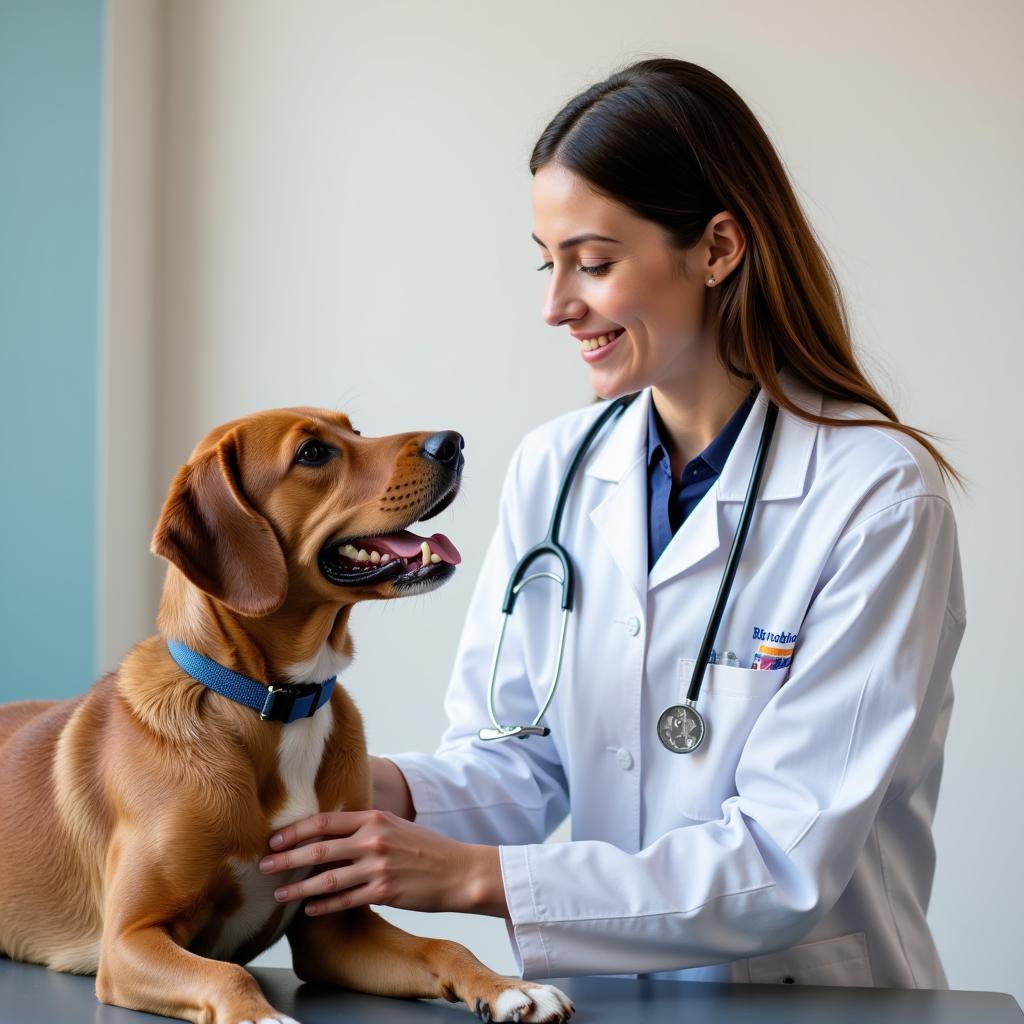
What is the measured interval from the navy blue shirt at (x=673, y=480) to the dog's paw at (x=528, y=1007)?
→ 2.11 ft

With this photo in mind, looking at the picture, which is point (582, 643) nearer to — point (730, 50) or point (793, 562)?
point (793, 562)

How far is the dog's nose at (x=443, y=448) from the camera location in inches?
57.5

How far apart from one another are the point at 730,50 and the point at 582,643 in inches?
57.9

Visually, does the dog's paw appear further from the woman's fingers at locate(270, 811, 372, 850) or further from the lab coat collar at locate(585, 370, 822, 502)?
the lab coat collar at locate(585, 370, 822, 502)

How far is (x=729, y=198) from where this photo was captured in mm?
1630

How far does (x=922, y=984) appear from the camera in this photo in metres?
1.58

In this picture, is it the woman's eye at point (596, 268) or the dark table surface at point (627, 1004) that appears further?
the woman's eye at point (596, 268)

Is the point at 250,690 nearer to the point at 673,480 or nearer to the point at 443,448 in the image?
the point at 443,448

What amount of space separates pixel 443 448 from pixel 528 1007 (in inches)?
24.9

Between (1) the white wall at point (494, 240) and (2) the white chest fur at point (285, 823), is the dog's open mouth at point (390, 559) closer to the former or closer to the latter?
(2) the white chest fur at point (285, 823)

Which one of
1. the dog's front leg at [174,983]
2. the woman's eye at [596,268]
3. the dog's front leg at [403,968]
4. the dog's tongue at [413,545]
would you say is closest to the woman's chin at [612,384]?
the woman's eye at [596,268]

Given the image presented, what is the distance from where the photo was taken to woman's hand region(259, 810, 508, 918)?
4.29ft

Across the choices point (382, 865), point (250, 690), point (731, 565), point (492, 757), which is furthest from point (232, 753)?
point (731, 565)

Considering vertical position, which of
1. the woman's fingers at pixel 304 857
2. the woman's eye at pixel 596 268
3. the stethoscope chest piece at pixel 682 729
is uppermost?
the woman's eye at pixel 596 268
